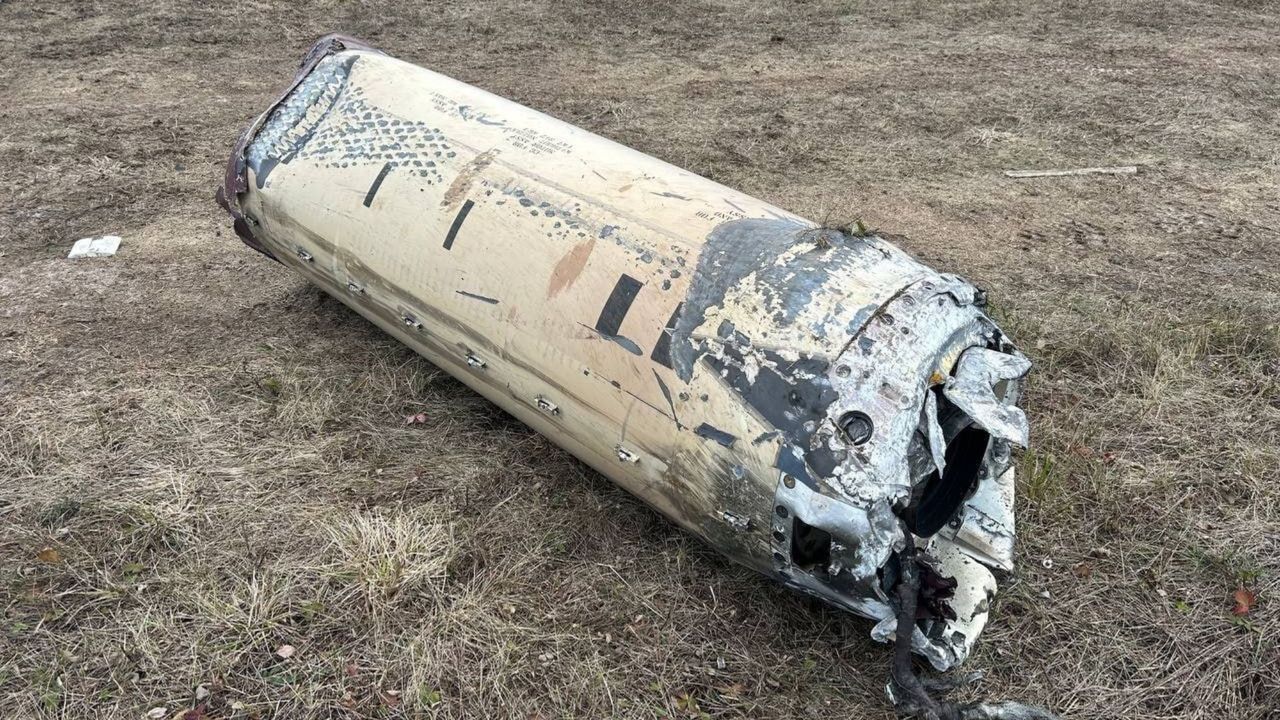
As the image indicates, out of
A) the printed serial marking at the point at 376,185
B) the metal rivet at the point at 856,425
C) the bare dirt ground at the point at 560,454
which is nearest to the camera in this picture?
the metal rivet at the point at 856,425

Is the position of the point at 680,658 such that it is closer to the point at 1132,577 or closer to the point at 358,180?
the point at 1132,577

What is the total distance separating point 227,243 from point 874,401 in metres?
4.71

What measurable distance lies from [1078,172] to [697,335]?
4949 millimetres

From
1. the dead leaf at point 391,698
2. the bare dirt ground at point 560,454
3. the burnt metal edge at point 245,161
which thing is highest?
the burnt metal edge at point 245,161

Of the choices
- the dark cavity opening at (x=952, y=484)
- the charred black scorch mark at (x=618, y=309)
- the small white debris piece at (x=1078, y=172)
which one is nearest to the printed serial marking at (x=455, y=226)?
the charred black scorch mark at (x=618, y=309)

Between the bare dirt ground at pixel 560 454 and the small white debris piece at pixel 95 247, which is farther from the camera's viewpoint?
the small white debris piece at pixel 95 247

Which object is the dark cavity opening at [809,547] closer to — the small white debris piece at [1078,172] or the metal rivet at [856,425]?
the metal rivet at [856,425]

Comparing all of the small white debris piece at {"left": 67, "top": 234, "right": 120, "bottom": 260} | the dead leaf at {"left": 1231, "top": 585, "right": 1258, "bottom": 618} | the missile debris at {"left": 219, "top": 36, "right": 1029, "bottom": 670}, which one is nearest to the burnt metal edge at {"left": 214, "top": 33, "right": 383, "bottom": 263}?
the missile debris at {"left": 219, "top": 36, "right": 1029, "bottom": 670}

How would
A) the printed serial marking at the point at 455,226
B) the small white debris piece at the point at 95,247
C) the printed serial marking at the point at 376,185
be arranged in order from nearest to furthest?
the printed serial marking at the point at 455,226 < the printed serial marking at the point at 376,185 < the small white debris piece at the point at 95,247

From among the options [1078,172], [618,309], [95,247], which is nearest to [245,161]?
[95,247]

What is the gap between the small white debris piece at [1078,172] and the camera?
623cm

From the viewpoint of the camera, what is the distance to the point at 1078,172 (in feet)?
20.5

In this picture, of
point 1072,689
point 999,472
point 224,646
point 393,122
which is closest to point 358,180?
point 393,122

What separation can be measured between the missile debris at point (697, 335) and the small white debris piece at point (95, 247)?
206 cm
